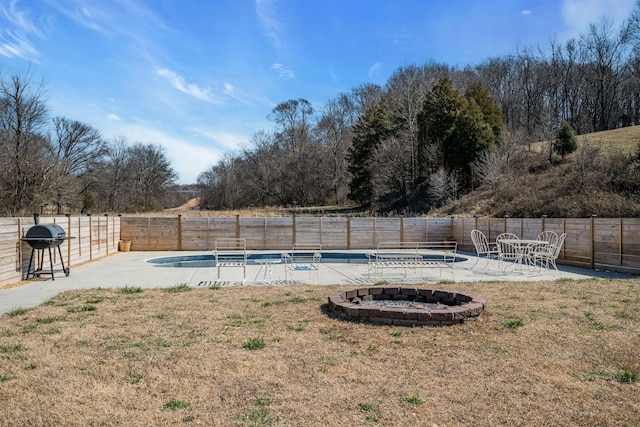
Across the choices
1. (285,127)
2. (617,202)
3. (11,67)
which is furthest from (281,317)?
(285,127)

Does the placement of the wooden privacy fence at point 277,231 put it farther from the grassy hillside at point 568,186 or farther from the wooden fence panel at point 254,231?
the grassy hillside at point 568,186

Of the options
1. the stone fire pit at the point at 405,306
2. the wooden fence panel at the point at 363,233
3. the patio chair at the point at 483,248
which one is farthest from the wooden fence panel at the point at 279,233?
the stone fire pit at the point at 405,306

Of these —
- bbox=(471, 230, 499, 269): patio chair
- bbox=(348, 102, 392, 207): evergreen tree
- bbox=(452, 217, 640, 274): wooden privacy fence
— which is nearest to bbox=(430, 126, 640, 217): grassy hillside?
bbox=(452, 217, 640, 274): wooden privacy fence

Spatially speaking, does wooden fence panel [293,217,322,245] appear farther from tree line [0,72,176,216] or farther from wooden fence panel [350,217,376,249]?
tree line [0,72,176,216]

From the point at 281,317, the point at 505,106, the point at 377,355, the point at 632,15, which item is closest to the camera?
the point at 377,355

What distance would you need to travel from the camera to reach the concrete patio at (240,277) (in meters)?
8.17

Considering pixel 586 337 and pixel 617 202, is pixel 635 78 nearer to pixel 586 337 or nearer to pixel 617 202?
pixel 617 202

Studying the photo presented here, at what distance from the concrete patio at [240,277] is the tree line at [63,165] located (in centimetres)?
1083

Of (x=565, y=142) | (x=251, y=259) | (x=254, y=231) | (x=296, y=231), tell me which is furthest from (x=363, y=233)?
(x=565, y=142)

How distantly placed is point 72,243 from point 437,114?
23596mm

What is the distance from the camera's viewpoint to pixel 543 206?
63.8ft

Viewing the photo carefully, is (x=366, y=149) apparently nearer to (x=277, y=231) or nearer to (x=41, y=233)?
(x=277, y=231)

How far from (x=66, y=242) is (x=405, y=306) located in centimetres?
931

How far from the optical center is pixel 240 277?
31.4ft
